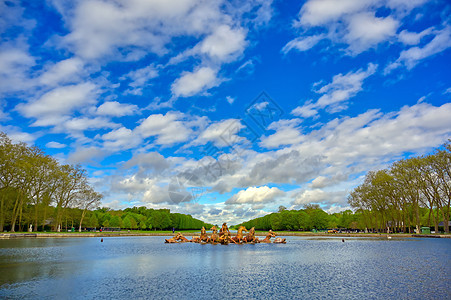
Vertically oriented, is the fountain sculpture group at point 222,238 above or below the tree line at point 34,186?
below

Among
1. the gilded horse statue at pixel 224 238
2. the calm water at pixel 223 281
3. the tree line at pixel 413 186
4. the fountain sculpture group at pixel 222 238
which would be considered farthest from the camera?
the tree line at pixel 413 186

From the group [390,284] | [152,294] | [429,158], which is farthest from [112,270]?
[429,158]

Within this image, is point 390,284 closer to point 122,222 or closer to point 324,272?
point 324,272

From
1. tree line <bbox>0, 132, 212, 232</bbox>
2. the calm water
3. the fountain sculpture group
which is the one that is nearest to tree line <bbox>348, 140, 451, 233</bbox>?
the fountain sculpture group

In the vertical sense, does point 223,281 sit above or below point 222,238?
above

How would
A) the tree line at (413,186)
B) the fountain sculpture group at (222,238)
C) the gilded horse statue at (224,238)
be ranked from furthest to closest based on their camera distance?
the tree line at (413,186) → the fountain sculpture group at (222,238) → the gilded horse statue at (224,238)

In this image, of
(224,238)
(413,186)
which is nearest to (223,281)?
(224,238)

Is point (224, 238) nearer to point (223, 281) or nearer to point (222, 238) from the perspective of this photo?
point (222, 238)

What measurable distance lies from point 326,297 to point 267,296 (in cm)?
253

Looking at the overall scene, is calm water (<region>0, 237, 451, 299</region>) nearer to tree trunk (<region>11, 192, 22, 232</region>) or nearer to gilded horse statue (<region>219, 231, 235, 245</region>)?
gilded horse statue (<region>219, 231, 235, 245</region>)

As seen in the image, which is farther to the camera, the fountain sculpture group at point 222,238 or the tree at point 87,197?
the tree at point 87,197

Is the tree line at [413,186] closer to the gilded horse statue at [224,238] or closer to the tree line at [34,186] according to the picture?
the gilded horse statue at [224,238]

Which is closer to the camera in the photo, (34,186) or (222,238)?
(222,238)

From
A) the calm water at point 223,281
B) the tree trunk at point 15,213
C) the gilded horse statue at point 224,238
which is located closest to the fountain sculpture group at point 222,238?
the gilded horse statue at point 224,238
